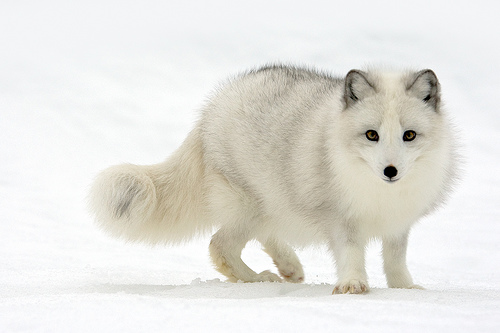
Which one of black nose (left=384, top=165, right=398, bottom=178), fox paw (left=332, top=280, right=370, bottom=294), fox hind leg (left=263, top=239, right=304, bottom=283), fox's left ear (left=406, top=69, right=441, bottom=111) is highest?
fox's left ear (left=406, top=69, right=441, bottom=111)

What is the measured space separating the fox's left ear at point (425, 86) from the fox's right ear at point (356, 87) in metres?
0.19

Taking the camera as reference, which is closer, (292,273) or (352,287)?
(352,287)

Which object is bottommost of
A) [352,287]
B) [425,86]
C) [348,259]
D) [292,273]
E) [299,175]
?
[352,287]

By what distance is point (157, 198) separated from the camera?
399 centimetres

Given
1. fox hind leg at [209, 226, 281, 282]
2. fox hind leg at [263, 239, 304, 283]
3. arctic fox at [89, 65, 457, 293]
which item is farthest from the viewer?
fox hind leg at [263, 239, 304, 283]

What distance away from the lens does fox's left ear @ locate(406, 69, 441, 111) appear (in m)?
3.14

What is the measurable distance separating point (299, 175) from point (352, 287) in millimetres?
707

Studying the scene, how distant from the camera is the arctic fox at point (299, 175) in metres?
3.11

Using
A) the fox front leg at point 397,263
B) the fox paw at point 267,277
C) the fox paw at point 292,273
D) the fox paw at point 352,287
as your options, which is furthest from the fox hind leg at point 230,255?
the fox paw at point 352,287

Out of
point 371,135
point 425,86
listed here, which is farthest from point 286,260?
point 425,86

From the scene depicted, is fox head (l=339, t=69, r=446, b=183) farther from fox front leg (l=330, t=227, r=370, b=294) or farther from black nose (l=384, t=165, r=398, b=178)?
fox front leg (l=330, t=227, r=370, b=294)

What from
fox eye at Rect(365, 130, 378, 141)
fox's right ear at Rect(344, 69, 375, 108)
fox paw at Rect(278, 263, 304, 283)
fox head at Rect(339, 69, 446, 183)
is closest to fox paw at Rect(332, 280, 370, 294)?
fox head at Rect(339, 69, 446, 183)

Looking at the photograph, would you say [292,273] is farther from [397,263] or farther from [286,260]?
[397,263]

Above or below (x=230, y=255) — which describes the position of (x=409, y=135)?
above
